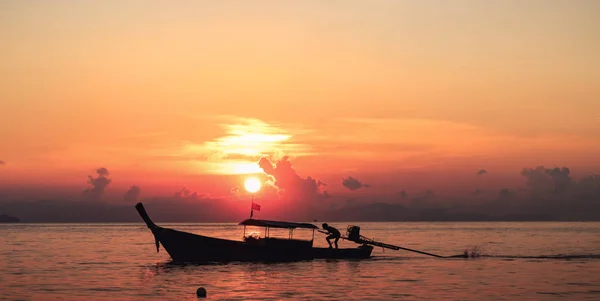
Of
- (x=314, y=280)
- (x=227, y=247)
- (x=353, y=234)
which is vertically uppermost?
(x=353, y=234)

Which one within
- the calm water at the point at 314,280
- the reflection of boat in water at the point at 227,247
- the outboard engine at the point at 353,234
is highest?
the outboard engine at the point at 353,234

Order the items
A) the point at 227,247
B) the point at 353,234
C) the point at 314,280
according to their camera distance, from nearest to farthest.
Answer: the point at 314,280
the point at 227,247
the point at 353,234

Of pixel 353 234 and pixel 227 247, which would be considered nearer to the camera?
pixel 227 247

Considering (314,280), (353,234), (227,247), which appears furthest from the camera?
(353,234)

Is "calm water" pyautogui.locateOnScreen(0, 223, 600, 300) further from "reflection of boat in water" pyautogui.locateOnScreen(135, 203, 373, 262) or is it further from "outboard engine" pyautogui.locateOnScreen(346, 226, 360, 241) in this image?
"outboard engine" pyautogui.locateOnScreen(346, 226, 360, 241)

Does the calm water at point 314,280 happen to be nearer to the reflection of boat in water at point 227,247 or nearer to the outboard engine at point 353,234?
the reflection of boat in water at point 227,247

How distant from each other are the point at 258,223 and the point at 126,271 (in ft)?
40.7

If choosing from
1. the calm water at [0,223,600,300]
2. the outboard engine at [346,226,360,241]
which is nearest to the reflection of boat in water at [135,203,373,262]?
the calm water at [0,223,600,300]

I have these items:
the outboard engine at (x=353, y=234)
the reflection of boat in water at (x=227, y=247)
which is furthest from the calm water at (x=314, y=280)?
the outboard engine at (x=353, y=234)

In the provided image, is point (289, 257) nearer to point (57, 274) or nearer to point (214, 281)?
point (214, 281)

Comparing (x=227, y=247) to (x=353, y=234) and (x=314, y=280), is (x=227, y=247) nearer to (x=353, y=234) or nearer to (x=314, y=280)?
(x=353, y=234)

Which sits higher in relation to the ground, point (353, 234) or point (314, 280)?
point (353, 234)

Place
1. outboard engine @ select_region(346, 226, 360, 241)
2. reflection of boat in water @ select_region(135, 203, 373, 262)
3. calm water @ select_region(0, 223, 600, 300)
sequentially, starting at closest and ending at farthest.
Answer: calm water @ select_region(0, 223, 600, 300) < reflection of boat in water @ select_region(135, 203, 373, 262) < outboard engine @ select_region(346, 226, 360, 241)

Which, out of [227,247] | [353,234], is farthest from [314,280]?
[353,234]
